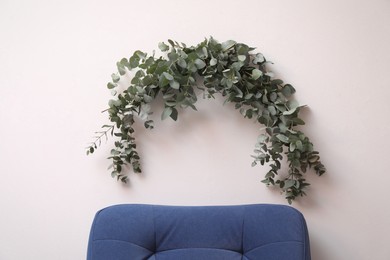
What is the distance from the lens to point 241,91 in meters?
1.46

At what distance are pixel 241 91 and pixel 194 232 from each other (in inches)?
26.1

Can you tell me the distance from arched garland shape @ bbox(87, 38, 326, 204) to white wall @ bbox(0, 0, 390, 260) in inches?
3.4

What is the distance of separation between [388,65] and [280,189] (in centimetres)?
75

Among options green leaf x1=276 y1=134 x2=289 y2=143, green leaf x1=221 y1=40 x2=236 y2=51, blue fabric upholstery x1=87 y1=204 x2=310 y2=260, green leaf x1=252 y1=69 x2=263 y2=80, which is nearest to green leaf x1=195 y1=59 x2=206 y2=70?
green leaf x1=221 y1=40 x2=236 y2=51

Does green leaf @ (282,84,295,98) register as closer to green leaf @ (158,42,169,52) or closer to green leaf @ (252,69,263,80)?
green leaf @ (252,69,263,80)

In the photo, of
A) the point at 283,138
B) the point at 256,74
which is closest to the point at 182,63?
the point at 256,74

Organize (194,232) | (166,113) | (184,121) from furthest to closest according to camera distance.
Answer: (184,121)
(166,113)
(194,232)

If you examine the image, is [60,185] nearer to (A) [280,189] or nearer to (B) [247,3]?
(A) [280,189]

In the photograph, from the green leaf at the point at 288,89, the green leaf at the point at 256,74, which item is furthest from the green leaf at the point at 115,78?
the green leaf at the point at 288,89

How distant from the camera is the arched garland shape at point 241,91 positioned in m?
1.44

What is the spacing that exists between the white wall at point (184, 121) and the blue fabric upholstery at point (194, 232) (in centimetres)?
19

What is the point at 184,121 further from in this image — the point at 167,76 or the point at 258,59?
the point at 258,59

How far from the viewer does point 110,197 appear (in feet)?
5.57

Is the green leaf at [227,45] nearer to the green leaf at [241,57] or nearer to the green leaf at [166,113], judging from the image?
the green leaf at [241,57]
